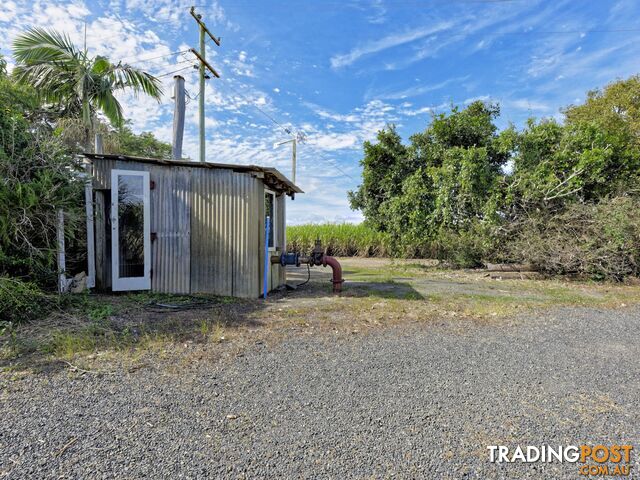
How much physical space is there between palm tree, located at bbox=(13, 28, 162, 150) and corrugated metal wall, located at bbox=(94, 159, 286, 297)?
314 centimetres

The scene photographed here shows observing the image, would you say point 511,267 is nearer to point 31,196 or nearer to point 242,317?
point 242,317

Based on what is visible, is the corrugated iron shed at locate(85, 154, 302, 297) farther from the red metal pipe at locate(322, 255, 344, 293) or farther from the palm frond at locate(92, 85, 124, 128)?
the palm frond at locate(92, 85, 124, 128)

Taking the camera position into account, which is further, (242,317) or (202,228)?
(202,228)

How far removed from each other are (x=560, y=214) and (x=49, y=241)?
1161 cm

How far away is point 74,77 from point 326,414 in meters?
9.79

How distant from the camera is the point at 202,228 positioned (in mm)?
6312

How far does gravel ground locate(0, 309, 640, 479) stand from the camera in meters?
1.76

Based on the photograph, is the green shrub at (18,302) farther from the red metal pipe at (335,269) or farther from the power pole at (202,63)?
the power pole at (202,63)

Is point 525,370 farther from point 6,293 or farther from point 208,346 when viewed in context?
point 6,293

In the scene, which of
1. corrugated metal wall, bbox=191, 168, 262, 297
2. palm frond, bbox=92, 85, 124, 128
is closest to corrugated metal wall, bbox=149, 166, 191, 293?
corrugated metal wall, bbox=191, 168, 262, 297

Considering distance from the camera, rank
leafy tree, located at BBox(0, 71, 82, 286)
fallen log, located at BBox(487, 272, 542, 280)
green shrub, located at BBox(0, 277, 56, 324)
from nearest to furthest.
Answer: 1. green shrub, located at BBox(0, 277, 56, 324)
2. leafy tree, located at BBox(0, 71, 82, 286)
3. fallen log, located at BBox(487, 272, 542, 280)

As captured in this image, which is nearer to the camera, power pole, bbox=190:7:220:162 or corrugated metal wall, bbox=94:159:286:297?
corrugated metal wall, bbox=94:159:286:297

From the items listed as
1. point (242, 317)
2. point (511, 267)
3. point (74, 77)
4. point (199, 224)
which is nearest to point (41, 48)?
point (74, 77)

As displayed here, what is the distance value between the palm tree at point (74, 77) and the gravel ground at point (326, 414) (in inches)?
309
